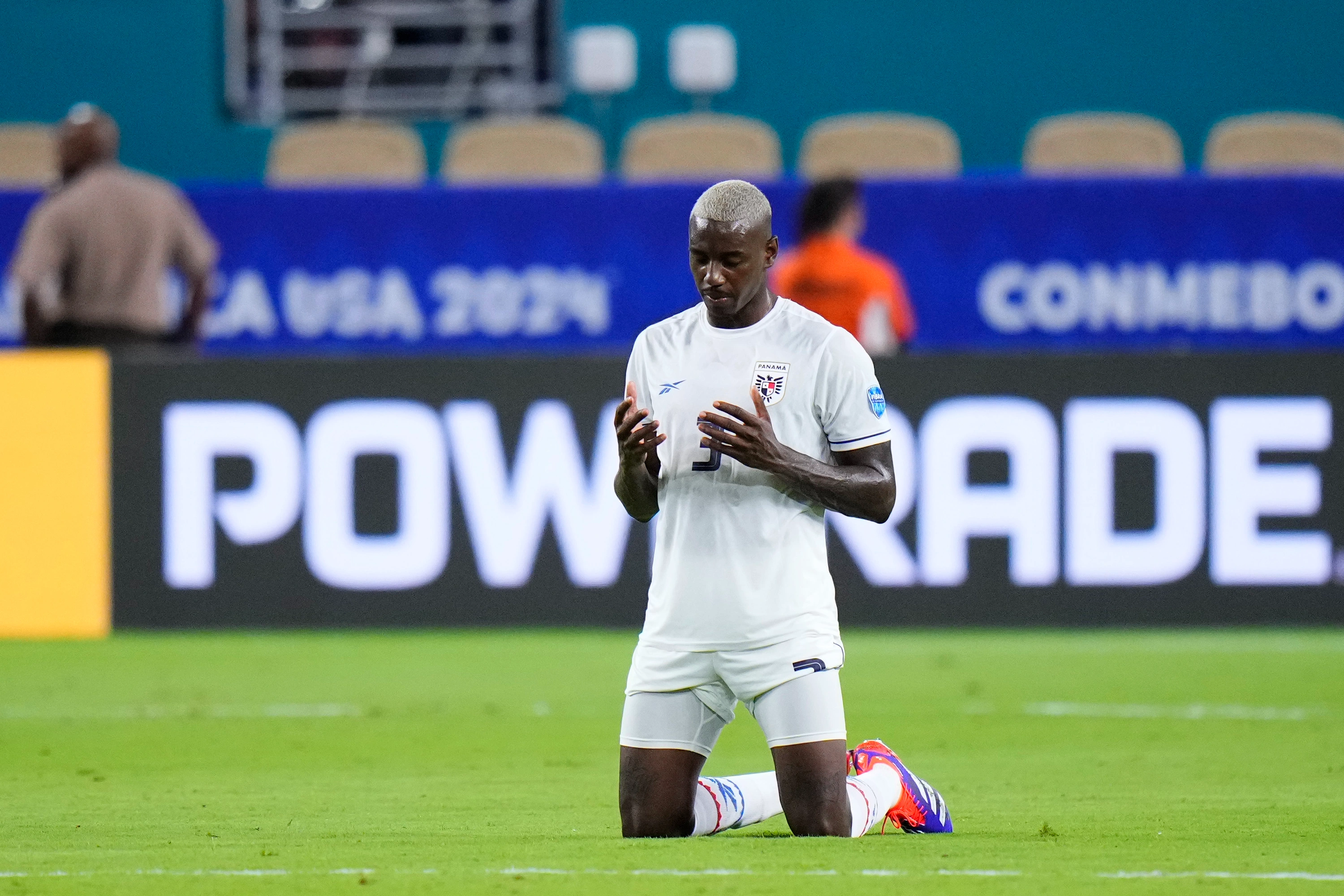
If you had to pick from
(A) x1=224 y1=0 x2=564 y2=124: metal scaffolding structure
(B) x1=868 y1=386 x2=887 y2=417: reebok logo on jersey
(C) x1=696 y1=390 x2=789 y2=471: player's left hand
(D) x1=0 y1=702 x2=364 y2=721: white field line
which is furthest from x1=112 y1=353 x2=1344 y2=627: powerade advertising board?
(A) x1=224 y1=0 x2=564 y2=124: metal scaffolding structure

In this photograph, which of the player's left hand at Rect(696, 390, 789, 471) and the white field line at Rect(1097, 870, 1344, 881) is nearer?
the white field line at Rect(1097, 870, 1344, 881)

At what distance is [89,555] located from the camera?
34.1 ft

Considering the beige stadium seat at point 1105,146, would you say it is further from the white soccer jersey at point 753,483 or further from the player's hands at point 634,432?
the player's hands at point 634,432

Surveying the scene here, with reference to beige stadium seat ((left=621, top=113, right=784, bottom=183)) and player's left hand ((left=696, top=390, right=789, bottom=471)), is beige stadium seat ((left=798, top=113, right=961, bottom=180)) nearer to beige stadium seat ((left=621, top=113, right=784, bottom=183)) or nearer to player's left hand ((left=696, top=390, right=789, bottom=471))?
beige stadium seat ((left=621, top=113, right=784, bottom=183))

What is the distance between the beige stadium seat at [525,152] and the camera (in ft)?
49.8

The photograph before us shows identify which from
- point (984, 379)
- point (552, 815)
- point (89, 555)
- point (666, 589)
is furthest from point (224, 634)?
point (666, 589)

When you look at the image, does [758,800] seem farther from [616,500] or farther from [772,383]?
[616,500]

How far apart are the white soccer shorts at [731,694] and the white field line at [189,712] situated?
132 inches

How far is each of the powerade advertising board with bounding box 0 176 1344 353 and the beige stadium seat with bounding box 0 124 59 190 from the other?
169cm

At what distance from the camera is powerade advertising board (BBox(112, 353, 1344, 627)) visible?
10211 mm

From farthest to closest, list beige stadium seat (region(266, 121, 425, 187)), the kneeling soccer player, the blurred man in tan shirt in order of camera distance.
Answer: beige stadium seat (region(266, 121, 425, 187)) < the blurred man in tan shirt < the kneeling soccer player

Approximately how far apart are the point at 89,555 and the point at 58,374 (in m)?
1.00

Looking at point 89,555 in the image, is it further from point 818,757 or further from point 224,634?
point 818,757

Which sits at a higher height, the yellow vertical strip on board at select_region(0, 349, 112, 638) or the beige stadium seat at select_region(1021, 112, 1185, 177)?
the beige stadium seat at select_region(1021, 112, 1185, 177)
